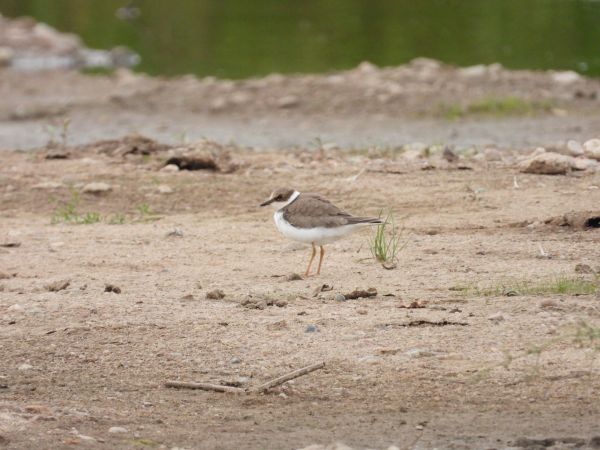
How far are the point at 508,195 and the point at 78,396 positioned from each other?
4.34 m

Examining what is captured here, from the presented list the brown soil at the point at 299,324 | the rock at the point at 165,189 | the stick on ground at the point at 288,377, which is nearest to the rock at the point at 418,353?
the brown soil at the point at 299,324

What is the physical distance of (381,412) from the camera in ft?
18.7

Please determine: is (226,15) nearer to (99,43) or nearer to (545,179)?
(99,43)

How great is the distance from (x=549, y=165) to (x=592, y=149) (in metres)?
0.84

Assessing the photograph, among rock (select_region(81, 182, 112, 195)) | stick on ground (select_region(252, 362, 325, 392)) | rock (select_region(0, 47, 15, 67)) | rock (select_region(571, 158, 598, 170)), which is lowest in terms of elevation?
rock (select_region(0, 47, 15, 67))

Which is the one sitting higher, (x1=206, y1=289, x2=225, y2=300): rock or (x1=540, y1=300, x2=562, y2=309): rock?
(x1=540, y1=300, x2=562, y2=309): rock

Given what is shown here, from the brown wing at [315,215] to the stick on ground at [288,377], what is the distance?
5.30ft

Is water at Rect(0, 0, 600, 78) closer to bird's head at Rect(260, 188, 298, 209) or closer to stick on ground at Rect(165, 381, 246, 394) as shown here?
bird's head at Rect(260, 188, 298, 209)

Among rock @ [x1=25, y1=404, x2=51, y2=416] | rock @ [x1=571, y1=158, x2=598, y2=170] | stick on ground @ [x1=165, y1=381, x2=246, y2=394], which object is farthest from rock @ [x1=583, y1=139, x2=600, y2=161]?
rock @ [x1=25, y1=404, x2=51, y2=416]

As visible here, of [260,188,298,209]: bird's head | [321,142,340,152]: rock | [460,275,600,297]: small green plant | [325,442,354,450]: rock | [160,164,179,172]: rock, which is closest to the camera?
[325,442,354,450]: rock

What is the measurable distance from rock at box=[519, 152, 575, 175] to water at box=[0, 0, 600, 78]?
7.21 metres

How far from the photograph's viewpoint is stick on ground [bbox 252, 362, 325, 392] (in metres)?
5.91

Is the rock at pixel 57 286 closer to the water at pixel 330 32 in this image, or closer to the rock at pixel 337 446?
the rock at pixel 337 446

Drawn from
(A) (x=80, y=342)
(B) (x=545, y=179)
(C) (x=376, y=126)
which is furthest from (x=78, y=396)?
(C) (x=376, y=126)
